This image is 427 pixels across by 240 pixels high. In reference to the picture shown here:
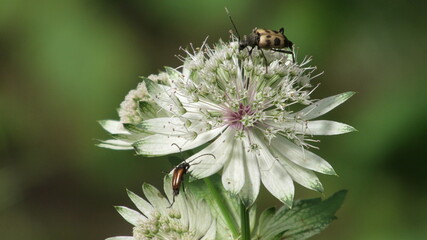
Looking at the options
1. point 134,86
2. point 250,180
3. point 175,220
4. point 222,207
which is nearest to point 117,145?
point 175,220

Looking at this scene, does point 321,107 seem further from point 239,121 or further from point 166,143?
point 166,143

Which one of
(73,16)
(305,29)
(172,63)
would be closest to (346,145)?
(305,29)

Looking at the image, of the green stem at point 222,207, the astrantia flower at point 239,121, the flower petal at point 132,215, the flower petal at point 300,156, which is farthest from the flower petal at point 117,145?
the flower petal at point 300,156

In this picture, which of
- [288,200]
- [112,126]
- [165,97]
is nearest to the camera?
[288,200]

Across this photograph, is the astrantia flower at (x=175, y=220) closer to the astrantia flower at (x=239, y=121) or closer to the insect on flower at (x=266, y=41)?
the astrantia flower at (x=239, y=121)

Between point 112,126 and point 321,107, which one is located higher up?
point 112,126

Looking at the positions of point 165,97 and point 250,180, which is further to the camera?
point 165,97

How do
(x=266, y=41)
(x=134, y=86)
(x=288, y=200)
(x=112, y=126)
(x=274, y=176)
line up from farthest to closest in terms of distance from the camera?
1. (x=134, y=86)
2. (x=112, y=126)
3. (x=266, y=41)
4. (x=274, y=176)
5. (x=288, y=200)

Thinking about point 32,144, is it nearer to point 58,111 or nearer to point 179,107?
point 58,111
